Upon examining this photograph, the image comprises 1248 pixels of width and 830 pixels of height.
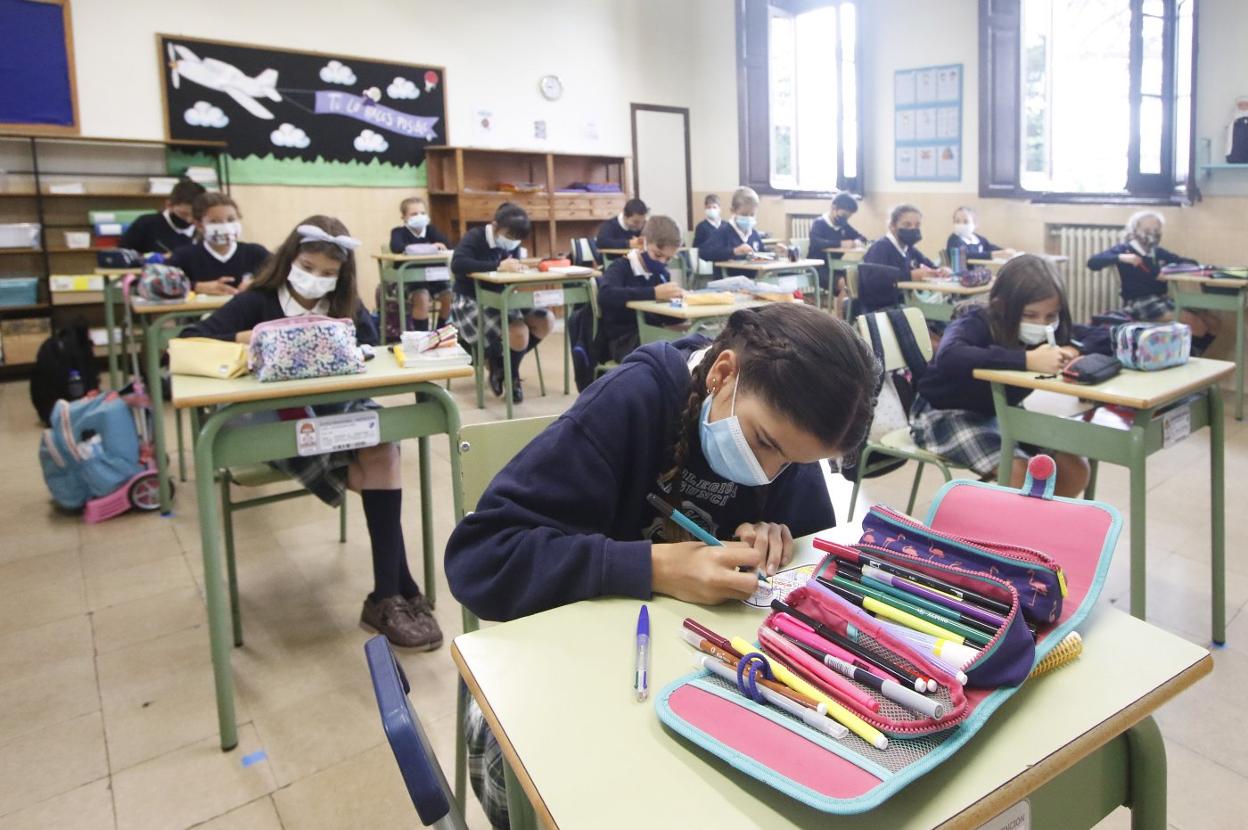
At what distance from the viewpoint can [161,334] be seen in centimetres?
353

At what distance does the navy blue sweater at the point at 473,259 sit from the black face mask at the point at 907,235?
264 centimetres

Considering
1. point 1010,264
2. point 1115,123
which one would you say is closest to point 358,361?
point 1010,264

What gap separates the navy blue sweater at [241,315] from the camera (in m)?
2.46

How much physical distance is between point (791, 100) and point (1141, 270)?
198 inches

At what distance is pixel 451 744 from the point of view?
6.26ft

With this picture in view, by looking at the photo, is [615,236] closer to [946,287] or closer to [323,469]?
[946,287]

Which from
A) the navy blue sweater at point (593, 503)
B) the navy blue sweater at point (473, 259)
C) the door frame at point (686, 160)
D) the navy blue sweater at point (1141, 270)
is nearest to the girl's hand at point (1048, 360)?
the navy blue sweater at point (593, 503)

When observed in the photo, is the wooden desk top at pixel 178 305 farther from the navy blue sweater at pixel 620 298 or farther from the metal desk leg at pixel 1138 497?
the metal desk leg at pixel 1138 497

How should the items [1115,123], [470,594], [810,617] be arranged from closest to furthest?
1. [810,617]
2. [470,594]
3. [1115,123]

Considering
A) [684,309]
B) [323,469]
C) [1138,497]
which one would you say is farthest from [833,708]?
[684,309]

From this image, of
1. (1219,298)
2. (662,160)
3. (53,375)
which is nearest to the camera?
(1219,298)

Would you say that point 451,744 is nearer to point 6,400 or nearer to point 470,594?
point 470,594

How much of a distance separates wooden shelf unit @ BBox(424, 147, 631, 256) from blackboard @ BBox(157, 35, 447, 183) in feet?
1.08

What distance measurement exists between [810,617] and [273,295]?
2.18 m
